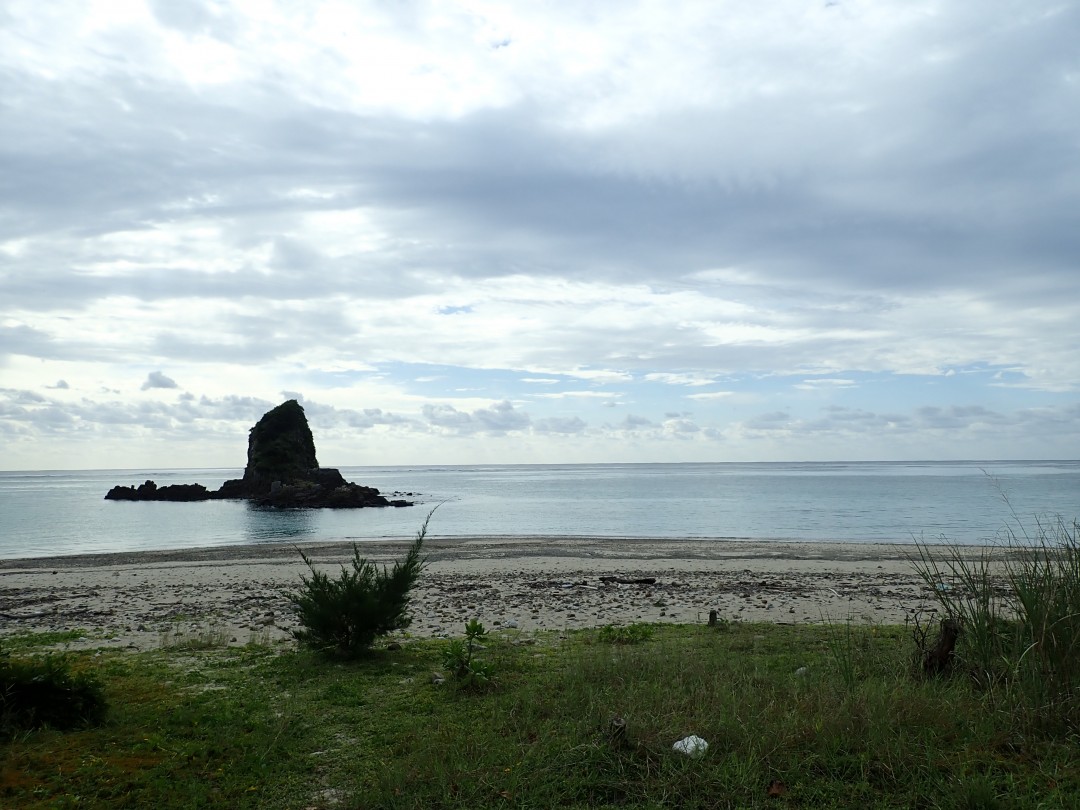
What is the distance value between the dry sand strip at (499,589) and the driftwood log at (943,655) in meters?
2.92

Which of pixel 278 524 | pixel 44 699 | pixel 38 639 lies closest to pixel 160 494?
pixel 278 524

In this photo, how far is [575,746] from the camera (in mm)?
6281

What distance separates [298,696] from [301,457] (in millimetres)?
109849

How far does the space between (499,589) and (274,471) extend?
3755 inches

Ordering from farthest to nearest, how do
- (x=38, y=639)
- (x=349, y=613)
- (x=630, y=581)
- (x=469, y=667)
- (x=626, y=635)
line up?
(x=630, y=581), (x=38, y=639), (x=626, y=635), (x=349, y=613), (x=469, y=667)

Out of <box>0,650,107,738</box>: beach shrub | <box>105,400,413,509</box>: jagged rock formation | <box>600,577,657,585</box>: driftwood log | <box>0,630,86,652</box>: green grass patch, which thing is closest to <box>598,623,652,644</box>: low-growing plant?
<box>0,650,107,738</box>: beach shrub

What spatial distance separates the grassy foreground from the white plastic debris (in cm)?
9

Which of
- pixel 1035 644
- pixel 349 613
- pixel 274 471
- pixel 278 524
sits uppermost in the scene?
pixel 274 471

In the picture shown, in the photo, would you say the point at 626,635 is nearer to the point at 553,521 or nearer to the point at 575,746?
the point at 575,746

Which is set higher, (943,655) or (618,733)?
(943,655)

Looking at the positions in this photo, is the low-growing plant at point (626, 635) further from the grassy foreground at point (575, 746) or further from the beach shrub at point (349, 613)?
the beach shrub at point (349, 613)

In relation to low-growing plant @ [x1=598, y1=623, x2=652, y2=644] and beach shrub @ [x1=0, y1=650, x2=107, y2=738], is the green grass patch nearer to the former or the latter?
beach shrub @ [x1=0, y1=650, x2=107, y2=738]

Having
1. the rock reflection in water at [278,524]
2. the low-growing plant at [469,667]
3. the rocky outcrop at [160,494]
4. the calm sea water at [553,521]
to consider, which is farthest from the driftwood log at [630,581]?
the rocky outcrop at [160,494]

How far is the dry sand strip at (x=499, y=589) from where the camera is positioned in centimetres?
1523
